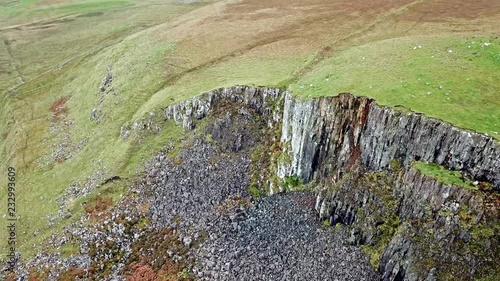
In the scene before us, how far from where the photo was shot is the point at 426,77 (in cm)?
3669

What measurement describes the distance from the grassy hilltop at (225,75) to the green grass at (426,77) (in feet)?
0.40

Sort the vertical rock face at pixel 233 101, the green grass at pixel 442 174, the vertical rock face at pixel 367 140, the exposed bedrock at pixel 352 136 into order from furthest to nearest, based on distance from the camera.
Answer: the vertical rock face at pixel 233 101
the exposed bedrock at pixel 352 136
the vertical rock face at pixel 367 140
the green grass at pixel 442 174

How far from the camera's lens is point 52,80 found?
261ft

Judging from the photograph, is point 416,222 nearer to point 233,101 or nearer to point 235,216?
point 235,216

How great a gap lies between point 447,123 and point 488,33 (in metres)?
22.2

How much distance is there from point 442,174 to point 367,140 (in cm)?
705

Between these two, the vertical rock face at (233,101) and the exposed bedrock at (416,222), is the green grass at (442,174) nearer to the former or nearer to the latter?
the exposed bedrock at (416,222)

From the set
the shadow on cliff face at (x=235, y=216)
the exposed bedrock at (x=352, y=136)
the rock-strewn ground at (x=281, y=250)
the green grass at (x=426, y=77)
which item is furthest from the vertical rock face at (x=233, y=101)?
the rock-strewn ground at (x=281, y=250)

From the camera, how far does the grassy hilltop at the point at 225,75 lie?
37.2 m

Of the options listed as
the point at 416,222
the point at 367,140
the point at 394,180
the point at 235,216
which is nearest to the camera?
the point at 416,222

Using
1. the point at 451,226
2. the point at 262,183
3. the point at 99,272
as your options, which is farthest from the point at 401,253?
the point at 99,272

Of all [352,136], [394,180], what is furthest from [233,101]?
[394,180]

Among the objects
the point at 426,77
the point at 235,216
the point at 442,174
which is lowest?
the point at 235,216

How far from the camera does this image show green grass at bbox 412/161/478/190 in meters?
27.7
